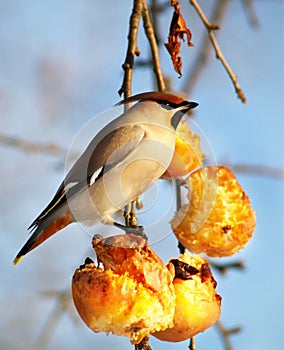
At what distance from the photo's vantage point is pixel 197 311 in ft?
6.33

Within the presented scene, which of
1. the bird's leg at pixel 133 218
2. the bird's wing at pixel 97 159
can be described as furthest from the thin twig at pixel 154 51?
the bird's leg at pixel 133 218

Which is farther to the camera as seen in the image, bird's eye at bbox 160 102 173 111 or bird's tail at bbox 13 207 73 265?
bird's eye at bbox 160 102 173 111

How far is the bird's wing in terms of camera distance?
2.49m

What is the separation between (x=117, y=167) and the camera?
2.52 meters

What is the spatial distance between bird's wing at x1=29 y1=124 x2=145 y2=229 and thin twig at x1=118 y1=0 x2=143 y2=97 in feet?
0.86

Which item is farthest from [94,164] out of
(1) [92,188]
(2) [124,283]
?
(2) [124,283]

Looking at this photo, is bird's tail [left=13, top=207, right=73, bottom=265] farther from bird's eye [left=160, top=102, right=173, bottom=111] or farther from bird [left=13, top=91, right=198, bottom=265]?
bird's eye [left=160, top=102, right=173, bottom=111]

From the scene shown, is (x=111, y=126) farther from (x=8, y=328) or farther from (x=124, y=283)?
(x=8, y=328)

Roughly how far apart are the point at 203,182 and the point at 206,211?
0.09 m

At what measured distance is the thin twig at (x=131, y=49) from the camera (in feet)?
7.44

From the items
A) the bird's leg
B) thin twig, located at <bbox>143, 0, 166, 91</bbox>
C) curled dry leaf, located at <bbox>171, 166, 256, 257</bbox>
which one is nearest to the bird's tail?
the bird's leg

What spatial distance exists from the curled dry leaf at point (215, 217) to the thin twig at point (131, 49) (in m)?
0.34

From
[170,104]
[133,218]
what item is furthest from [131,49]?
[133,218]

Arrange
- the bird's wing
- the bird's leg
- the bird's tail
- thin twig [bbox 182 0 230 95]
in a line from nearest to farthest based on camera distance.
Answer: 1. the bird's leg
2. the bird's tail
3. the bird's wing
4. thin twig [bbox 182 0 230 95]
